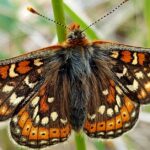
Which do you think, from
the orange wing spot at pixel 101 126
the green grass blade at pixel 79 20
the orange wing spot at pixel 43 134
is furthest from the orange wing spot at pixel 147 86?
the orange wing spot at pixel 43 134

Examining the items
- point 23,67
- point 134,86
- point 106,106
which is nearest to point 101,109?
point 106,106

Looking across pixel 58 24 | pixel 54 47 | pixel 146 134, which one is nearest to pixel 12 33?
pixel 146 134

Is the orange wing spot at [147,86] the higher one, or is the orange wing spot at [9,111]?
the orange wing spot at [147,86]

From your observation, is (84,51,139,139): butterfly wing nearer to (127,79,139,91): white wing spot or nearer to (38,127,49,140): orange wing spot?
(127,79,139,91): white wing spot

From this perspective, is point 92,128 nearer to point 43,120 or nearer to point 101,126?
point 101,126

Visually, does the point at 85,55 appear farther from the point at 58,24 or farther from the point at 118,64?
the point at 58,24

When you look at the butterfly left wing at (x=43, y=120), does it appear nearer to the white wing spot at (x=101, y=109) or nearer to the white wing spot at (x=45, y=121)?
the white wing spot at (x=45, y=121)
